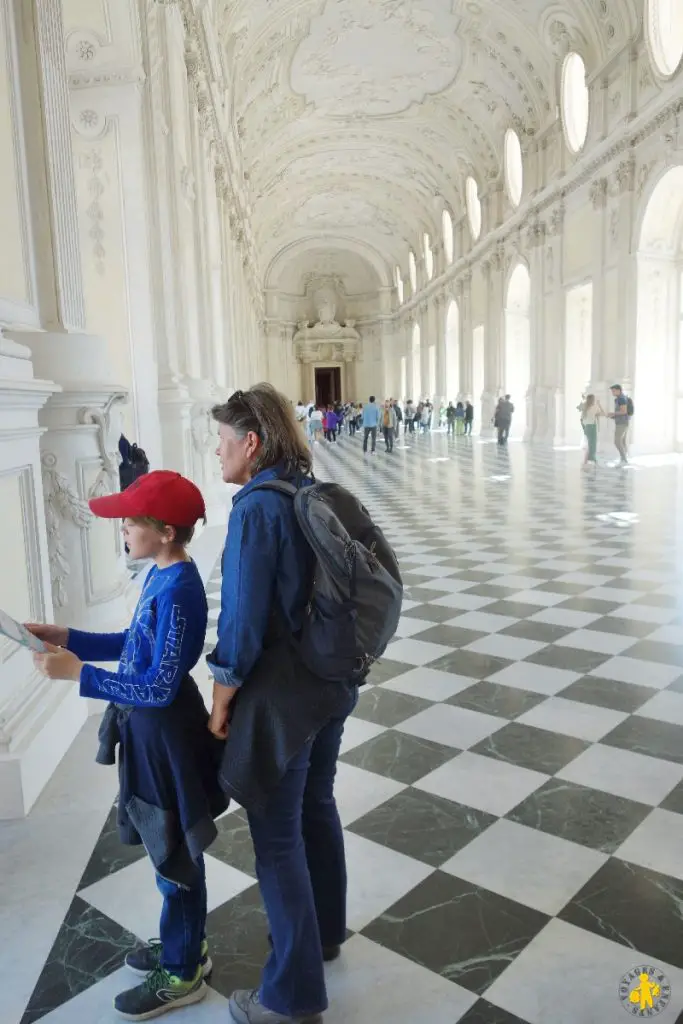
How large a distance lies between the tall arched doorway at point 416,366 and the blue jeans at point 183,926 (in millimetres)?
39854

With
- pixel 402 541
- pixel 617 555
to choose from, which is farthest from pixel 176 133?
pixel 617 555

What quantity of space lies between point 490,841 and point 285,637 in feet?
4.74

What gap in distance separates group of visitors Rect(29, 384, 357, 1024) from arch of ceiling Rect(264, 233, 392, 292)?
4625 centimetres

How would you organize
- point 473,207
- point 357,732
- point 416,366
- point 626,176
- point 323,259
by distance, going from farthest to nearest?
point 323,259 → point 416,366 → point 473,207 → point 626,176 → point 357,732

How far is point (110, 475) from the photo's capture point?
4.14 meters

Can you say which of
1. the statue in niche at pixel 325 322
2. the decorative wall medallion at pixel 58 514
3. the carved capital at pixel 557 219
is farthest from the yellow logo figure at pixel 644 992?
the statue in niche at pixel 325 322

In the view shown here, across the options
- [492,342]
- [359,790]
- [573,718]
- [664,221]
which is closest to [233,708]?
[359,790]

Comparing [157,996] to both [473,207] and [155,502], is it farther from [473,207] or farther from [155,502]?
[473,207]

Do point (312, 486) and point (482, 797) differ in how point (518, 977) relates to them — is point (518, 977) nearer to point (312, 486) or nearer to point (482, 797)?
point (482, 797)

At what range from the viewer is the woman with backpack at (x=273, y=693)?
163cm

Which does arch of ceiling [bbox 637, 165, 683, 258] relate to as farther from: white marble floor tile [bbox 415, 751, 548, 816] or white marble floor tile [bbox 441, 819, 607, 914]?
white marble floor tile [bbox 441, 819, 607, 914]

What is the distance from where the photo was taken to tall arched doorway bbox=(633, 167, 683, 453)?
1691cm

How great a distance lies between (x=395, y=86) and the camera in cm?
2566

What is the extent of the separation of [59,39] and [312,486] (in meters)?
3.57
